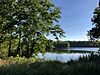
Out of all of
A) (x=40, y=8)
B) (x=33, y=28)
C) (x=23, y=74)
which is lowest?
(x=23, y=74)

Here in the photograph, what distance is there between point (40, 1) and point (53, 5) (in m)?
2.00

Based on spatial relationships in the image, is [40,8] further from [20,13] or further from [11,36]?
[11,36]

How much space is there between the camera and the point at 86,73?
12297 mm

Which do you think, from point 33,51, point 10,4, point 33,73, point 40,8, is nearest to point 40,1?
point 40,8

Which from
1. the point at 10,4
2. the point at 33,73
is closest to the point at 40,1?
the point at 10,4

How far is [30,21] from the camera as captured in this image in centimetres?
3816

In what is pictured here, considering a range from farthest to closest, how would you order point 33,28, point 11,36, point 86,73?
point 11,36, point 33,28, point 86,73

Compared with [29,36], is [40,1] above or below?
above

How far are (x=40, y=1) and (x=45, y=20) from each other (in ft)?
10.5

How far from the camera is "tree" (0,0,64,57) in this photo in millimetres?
38125

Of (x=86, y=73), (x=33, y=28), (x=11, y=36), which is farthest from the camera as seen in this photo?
(x=11, y=36)

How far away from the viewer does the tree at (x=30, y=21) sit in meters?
38.1

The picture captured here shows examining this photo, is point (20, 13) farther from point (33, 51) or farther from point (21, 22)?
point (33, 51)

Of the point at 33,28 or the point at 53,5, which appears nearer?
the point at 33,28
